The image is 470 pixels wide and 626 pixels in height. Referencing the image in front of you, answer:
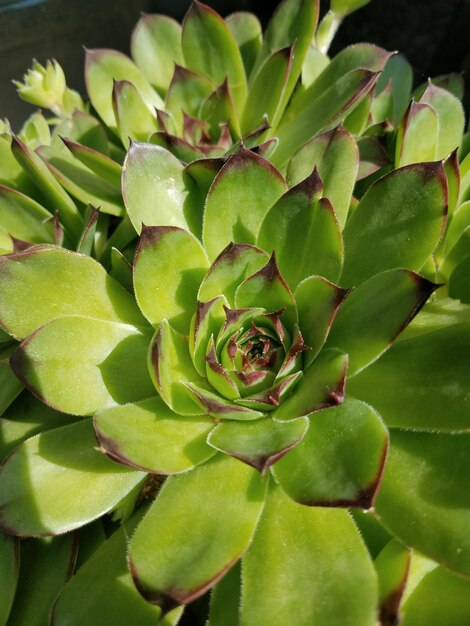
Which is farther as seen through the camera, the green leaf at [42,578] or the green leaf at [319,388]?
the green leaf at [42,578]

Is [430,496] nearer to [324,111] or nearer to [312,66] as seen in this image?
[324,111]

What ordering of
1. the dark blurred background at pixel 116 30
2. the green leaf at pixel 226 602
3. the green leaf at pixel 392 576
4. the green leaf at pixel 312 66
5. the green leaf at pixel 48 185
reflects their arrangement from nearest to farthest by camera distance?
the green leaf at pixel 392 576 → the green leaf at pixel 226 602 → the green leaf at pixel 48 185 → the green leaf at pixel 312 66 → the dark blurred background at pixel 116 30

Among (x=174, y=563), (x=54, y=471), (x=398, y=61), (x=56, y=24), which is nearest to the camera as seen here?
(x=174, y=563)

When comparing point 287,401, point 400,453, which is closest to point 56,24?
point 287,401

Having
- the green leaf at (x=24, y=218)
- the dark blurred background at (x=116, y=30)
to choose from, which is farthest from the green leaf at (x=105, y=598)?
the dark blurred background at (x=116, y=30)

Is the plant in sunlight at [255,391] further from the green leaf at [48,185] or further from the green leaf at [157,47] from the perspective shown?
the green leaf at [157,47]

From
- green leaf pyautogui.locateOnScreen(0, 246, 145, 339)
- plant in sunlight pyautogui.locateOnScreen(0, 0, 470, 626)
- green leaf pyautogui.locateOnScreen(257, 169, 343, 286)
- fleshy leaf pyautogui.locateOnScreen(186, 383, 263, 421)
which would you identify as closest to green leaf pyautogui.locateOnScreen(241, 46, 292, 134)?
plant in sunlight pyautogui.locateOnScreen(0, 0, 470, 626)

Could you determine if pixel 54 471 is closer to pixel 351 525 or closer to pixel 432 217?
pixel 351 525
